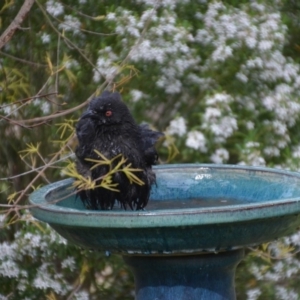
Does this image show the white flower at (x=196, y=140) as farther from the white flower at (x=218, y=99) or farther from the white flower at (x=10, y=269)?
the white flower at (x=10, y=269)

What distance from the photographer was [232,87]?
16.5ft

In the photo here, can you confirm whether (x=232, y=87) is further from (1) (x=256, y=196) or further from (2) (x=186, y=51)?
(1) (x=256, y=196)

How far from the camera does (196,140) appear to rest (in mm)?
4832

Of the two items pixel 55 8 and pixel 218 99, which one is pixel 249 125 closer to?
pixel 218 99

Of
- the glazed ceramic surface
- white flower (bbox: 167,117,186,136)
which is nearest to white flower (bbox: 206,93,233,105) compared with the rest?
white flower (bbox: 167,117,186,136)

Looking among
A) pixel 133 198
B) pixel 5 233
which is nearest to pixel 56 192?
pixel 133 198

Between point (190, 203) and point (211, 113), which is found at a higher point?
point (190, 203)

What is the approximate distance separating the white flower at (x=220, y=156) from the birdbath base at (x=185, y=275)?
5.09 ft

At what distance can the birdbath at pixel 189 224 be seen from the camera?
2.81 m

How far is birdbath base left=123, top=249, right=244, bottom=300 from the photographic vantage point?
10.6 ft

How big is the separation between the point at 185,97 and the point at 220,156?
18.5 inches

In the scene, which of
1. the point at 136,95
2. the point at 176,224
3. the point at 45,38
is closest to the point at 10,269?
the point at 136,95

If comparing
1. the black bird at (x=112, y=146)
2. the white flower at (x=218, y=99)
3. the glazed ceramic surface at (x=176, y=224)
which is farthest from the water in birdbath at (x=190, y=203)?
A: the white flower at (x=218, y=99)

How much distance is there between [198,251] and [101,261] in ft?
6.99
